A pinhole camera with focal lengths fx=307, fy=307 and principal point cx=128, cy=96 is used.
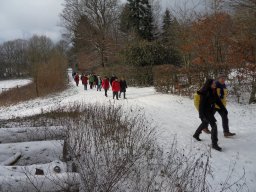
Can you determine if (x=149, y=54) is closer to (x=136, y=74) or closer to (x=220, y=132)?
(x=136, y=74)

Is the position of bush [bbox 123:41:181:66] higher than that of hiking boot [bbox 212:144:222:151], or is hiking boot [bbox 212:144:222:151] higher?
bush [bbox 123:41:181:66]

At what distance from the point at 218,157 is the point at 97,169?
9.95 ft

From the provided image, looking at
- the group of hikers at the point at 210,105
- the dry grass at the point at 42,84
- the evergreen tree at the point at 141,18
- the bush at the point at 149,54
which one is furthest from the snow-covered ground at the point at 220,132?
the evergreen tree at the point at 141,18

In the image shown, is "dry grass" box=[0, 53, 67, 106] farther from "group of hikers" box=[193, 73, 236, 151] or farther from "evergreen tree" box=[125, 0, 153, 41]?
"group of hikers" box=[193, 73, 236, 151]

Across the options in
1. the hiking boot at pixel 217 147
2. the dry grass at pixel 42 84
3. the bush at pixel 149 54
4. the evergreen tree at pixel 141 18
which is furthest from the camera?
the evergreen tree at pixel 141 18

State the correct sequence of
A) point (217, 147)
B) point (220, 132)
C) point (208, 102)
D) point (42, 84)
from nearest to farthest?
point (217, 147)
point (208, 102)
point (220, 132)
point (42, 84)

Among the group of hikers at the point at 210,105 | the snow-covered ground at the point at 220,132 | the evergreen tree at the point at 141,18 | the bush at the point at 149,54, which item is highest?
the evergreen tree at the point at 141,18

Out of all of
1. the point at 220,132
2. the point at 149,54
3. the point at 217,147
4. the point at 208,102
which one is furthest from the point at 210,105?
the point at 149,54

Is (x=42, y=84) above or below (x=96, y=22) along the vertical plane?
below

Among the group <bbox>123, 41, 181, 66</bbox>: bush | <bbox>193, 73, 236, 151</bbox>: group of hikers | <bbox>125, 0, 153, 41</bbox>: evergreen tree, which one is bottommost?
<bbox>193, 73, 236, 151</bbox>: group of hikers

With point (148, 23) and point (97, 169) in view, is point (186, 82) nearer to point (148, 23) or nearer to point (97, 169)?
point (97, 169)

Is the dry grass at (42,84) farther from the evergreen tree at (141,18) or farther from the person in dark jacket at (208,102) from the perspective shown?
the person in dark jacket at (208,102)

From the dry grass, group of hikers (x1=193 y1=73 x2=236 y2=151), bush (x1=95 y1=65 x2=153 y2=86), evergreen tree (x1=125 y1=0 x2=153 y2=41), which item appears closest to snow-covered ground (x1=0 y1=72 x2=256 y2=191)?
group of hikers (x1=193 y1=73 x2=236 y2=151)

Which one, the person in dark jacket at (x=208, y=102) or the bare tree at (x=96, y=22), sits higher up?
the bare tree at (x=96, y=22)
